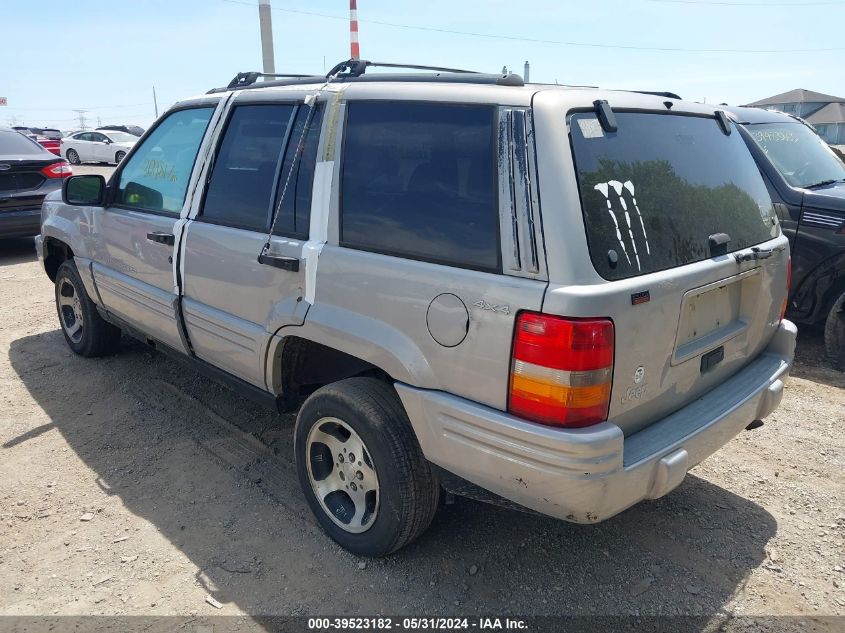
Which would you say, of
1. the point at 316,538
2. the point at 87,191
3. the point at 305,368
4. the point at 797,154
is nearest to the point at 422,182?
the point at 305,368

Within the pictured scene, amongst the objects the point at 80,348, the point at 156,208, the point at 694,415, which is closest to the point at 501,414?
the point at 694,415

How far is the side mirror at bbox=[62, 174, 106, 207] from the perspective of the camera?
4199 millimetres

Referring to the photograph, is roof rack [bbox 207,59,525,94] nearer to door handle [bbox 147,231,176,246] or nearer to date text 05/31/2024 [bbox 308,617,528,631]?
door handle [bbox 147,231,176,246]

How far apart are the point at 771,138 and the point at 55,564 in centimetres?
616

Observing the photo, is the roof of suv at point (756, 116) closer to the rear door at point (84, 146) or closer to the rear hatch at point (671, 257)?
the rear hatch at point (671, 257)

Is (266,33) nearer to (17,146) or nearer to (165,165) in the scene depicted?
(17,146)

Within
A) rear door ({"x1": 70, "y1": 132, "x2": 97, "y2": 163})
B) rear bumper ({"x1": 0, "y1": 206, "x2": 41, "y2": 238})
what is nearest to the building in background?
rear door ({"x1": 70, "y1": 132, "x2": 97, "y2": 163})

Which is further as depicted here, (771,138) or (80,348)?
(771,138)

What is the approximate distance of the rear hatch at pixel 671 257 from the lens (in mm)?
2102

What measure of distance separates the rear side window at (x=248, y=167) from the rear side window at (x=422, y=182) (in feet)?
1.70

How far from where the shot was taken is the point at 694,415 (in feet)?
8.16

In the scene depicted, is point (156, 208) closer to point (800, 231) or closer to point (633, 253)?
point (633, 253)

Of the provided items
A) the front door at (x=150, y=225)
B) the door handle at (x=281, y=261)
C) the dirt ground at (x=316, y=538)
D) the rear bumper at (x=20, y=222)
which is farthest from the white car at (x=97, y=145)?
the door handle at (x=281, y=261)

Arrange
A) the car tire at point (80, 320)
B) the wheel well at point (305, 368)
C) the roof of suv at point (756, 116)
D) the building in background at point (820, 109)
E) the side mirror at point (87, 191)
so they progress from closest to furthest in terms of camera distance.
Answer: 1. the wheel well at point (305, 368)
2. the side mirror at point (87, 191)
3. the car tire at point (80, 320)
4. the roof of suv at point (756, 116)
5. the building in background at point (820, 109)
